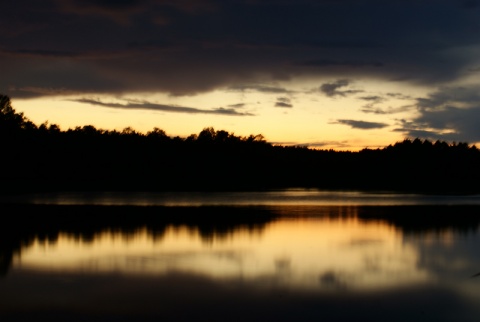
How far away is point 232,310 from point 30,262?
5997 millimetres

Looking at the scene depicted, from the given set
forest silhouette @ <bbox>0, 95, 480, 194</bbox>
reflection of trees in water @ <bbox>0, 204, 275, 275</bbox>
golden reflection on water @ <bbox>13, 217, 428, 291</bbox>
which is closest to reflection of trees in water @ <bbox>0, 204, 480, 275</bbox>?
reflection of trees in water @ <bbox>0, 204, 275, 275</bbox>

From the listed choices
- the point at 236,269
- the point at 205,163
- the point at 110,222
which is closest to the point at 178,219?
the point at 110,222

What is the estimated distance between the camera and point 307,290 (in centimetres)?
1118

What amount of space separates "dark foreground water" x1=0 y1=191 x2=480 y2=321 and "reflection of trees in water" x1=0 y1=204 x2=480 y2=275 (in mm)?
75

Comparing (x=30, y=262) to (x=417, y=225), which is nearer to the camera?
(x=30, y=262)

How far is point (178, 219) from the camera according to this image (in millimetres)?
24344

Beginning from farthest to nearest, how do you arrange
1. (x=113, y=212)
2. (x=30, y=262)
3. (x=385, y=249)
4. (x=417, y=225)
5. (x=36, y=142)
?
(x=36, y=142) < (x=113, y=212) < (x=417, y=225) < (x=385, y=249) < (x=30, y=262)

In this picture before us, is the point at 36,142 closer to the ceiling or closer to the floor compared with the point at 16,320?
closer to the ceiling

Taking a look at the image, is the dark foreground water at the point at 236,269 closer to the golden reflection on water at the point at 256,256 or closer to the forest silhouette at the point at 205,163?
the golden reflection on water at the point at 256,256

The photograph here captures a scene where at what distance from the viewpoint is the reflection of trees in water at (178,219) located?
752 inches

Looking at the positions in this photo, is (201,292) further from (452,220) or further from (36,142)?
(36,142)

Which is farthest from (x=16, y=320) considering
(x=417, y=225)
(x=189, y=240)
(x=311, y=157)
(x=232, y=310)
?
(x=311, y=157)

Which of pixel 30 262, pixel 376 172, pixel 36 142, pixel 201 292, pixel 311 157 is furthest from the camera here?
pixel 311 157

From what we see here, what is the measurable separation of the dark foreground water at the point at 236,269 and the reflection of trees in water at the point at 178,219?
75 millimetres
